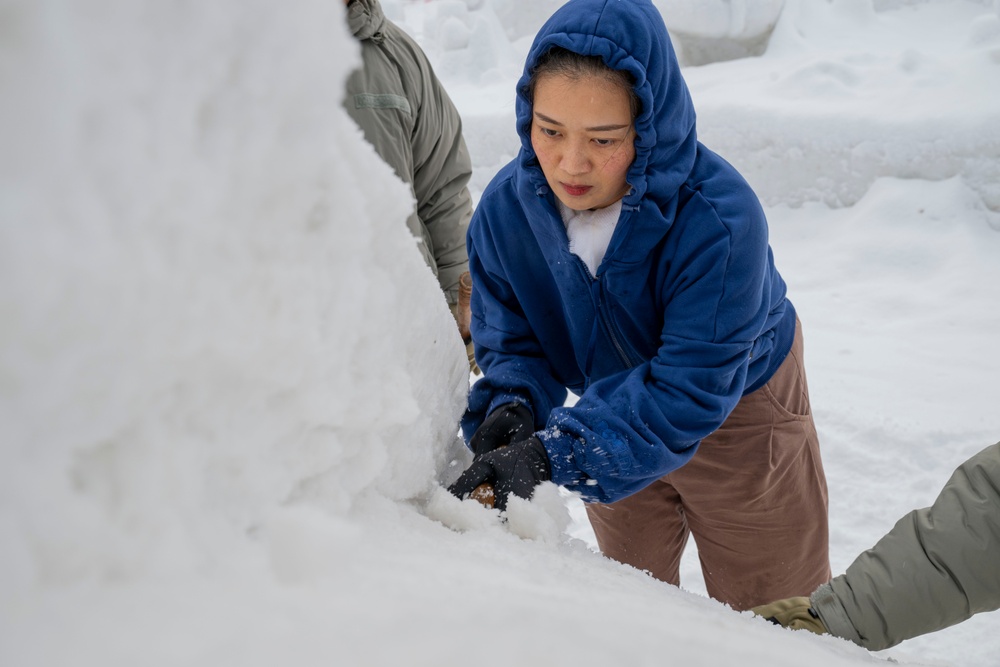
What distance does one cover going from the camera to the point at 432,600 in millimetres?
554

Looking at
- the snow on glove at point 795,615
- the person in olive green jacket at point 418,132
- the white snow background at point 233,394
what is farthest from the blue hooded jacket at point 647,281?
the person in olive green jacket at point 418,132

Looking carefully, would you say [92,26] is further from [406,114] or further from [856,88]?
[856,88]

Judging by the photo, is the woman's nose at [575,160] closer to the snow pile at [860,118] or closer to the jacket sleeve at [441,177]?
the jacket sleeve at [441,177]

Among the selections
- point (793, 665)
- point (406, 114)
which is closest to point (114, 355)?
point (793, 665)

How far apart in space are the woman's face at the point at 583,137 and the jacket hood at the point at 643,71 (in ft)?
0.10

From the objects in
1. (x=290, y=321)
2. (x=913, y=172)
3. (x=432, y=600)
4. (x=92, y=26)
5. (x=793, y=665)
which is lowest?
(x=913, y=172)

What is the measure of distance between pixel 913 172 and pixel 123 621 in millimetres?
5114

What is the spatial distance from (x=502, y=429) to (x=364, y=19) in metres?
1.28

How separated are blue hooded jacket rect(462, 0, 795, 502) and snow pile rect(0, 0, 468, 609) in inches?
25.9

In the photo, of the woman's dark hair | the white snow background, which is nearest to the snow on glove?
the white snow background

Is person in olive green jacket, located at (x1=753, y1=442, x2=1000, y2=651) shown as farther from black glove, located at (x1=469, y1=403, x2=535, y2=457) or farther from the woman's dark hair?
the woman's dark hair

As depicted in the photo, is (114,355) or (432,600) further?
(432,600)

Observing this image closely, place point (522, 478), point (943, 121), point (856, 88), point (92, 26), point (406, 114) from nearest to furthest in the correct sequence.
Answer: point (92, 26) → point (522, 478) → point (406, 114) → point (943, 121) → point (856, 88)

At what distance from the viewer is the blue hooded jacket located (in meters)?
1.22
